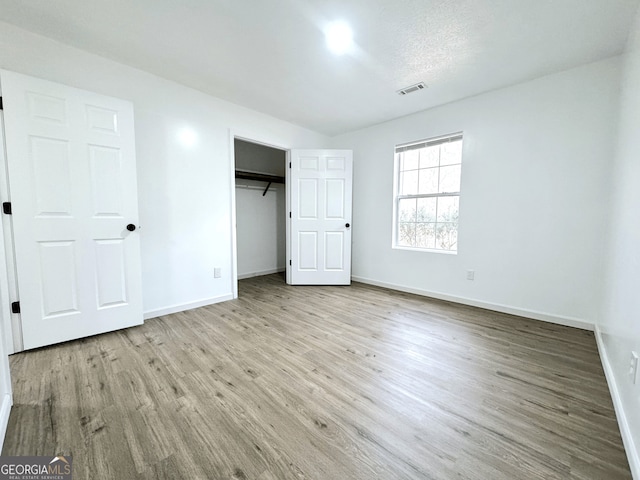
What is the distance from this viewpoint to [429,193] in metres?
3.46

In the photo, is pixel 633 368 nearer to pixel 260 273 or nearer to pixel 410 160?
pixel 410 160

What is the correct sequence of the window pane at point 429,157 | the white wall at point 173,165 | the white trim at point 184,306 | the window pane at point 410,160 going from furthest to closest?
the window pane at point 410,160, the window pane at point 429,157, the white trim at point 184,306, the white wall at point 173,165

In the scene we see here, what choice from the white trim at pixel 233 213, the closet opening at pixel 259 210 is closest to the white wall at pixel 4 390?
the white trim at pixel 233 213

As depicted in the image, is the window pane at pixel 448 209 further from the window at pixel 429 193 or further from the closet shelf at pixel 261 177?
the closet shelf at pixel 261 177

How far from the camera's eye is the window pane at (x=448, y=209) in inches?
128

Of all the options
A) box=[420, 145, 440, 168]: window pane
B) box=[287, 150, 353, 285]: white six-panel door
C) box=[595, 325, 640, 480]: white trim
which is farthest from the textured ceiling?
box=[595, 325, 640, 480]: white trim

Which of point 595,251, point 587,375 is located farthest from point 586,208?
point 587,375

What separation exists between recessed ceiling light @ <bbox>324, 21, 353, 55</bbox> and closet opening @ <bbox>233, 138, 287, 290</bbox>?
2390 millimetres

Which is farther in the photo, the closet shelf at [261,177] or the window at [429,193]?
the closet shelf at [261,177]

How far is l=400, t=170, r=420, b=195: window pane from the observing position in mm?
3621

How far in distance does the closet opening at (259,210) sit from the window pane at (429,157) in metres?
2.41

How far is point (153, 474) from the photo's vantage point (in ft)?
3.34

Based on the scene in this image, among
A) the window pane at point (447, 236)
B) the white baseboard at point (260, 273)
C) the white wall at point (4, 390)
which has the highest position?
the window pane at point (447, 236)

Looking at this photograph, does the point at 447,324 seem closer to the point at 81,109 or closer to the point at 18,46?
the point at 81,109
